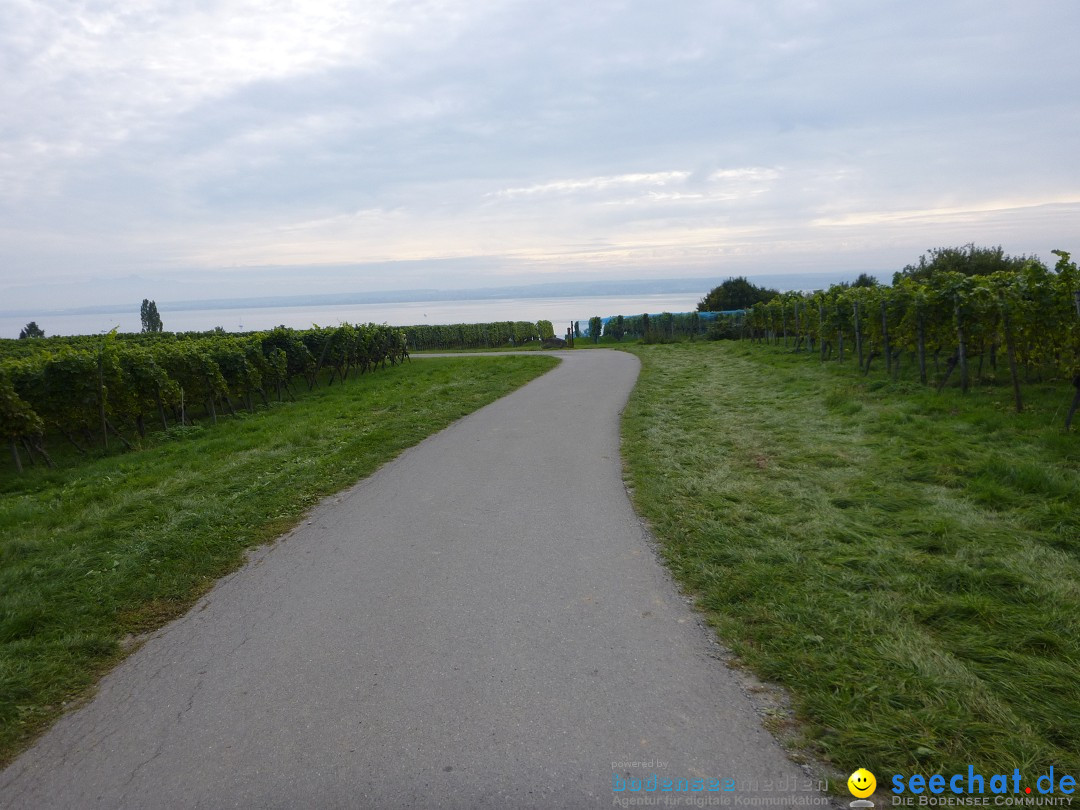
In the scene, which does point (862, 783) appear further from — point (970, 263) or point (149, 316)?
point (149, 316)

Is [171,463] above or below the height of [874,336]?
below

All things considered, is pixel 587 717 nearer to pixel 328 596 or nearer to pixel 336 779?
pixel 336 779

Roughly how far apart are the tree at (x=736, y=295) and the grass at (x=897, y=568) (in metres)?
41.9

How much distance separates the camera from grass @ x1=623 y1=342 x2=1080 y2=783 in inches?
111

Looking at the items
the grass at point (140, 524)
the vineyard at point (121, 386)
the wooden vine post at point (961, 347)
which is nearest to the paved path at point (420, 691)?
the grass at point (140, 524)

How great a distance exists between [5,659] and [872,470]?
7.76m

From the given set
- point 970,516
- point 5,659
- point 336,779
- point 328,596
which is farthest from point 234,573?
point 970,516

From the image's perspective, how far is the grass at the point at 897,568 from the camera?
2.81 meters

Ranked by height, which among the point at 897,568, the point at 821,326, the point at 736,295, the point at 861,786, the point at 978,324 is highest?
the point at 736,295

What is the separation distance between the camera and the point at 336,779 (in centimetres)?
267

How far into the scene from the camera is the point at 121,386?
11875 mm

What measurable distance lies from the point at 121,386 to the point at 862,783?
524 inches

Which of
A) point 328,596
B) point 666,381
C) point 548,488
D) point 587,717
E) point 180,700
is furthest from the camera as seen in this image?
point 666,381

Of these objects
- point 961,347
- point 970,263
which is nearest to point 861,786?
point 961,347
